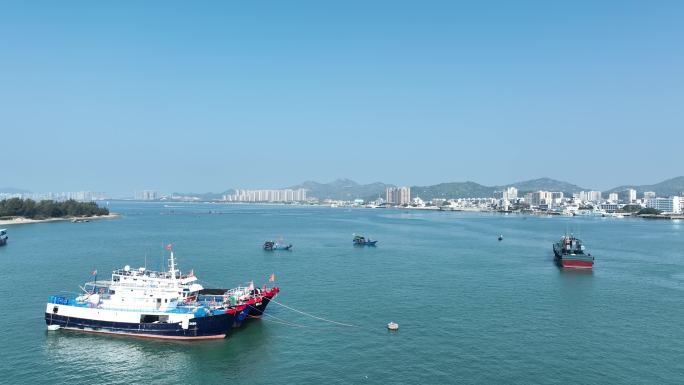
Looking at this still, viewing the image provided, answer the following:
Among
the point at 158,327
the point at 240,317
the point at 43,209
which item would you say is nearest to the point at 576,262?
the point at 240,317

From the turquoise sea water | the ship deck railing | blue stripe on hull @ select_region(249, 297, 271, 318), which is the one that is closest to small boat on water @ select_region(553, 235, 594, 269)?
the turquoise sea water

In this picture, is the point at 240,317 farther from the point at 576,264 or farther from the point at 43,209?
the point at 43,209

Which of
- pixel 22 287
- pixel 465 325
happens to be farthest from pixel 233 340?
pixel 22 287

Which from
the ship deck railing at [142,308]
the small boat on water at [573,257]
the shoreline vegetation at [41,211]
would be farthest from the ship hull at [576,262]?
the shoreline vegetation at [41,211]

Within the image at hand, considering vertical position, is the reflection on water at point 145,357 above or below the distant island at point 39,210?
below

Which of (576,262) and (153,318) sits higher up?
(576,262)

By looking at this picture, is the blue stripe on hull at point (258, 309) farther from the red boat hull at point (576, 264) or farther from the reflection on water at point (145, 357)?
the red boat hull at point (576, 264)
